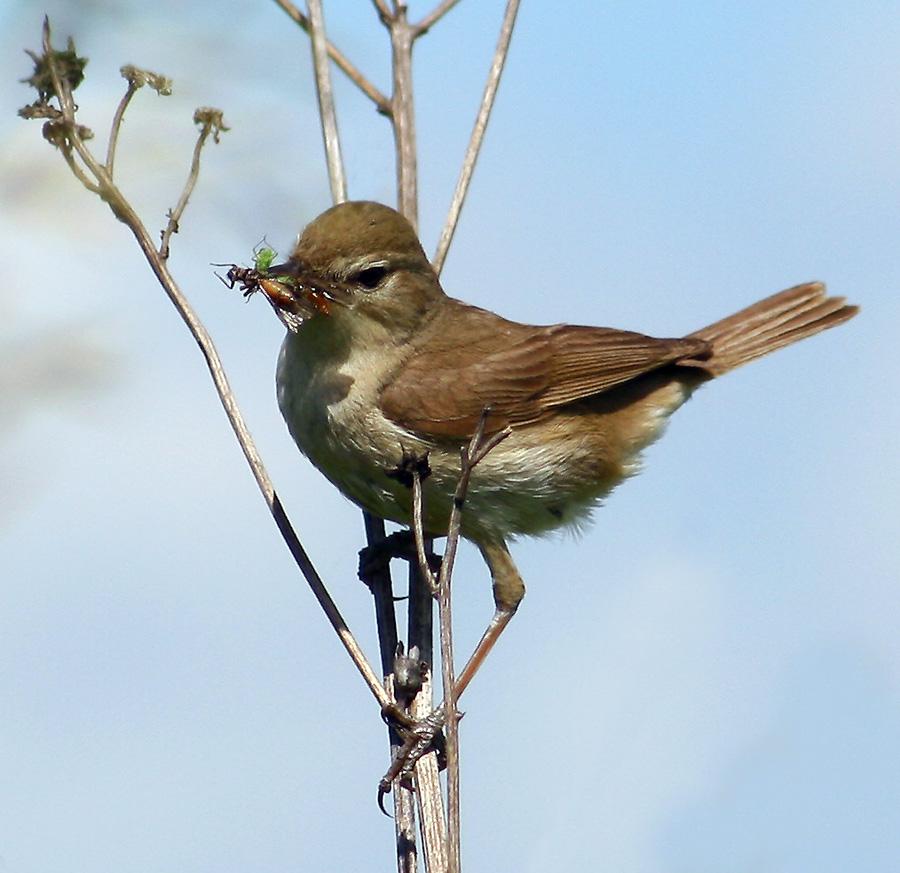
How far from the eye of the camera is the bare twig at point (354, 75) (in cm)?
408

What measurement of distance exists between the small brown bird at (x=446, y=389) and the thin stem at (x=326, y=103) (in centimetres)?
29

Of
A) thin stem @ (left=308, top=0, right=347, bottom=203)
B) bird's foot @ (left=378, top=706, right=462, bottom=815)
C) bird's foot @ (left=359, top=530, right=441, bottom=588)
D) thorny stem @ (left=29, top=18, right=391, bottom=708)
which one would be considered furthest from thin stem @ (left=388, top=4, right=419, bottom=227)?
bird's foot @ (left=378, top=706, right=462, bottom=815)

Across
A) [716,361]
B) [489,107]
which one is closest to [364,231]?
[489,107]

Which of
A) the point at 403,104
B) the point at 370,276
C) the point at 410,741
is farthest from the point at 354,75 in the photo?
the point at 410,741

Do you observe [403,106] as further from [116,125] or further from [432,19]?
[116,125]

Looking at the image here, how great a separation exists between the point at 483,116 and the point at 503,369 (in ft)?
2.91

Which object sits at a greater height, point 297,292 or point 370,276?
point 370,276

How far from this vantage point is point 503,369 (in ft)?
14.6

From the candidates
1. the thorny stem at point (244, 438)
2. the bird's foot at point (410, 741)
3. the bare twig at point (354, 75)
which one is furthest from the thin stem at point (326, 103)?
the bird's foot at point (410, 741)

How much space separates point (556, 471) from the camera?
4.43 m

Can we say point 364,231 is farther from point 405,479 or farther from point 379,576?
point 405,479

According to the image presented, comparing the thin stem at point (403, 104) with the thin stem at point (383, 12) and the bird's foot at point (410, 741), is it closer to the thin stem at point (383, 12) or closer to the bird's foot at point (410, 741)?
the thin stem at point (383, 12)

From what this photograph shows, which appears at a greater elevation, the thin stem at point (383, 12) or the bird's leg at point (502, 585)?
the thin stem at point (383, 12)

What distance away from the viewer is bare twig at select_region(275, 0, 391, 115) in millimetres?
4078
